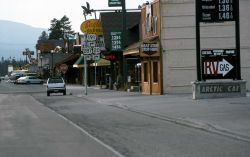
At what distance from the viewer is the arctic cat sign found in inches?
1272

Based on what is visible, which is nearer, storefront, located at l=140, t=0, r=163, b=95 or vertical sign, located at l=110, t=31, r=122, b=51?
storefront, located at l=140, t=0, r=163, b=95

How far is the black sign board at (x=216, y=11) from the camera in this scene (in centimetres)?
3164

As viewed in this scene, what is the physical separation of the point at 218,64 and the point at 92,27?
1144 inches

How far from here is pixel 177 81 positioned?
4138 centimetres

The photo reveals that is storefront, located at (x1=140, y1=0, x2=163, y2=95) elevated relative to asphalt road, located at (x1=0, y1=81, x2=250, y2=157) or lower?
elevated

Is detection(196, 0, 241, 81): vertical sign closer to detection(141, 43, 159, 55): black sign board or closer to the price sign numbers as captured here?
the price sign numbers

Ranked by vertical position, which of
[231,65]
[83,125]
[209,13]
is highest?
[209,13]

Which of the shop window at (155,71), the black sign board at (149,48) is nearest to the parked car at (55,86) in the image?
the shop window at (155,71)

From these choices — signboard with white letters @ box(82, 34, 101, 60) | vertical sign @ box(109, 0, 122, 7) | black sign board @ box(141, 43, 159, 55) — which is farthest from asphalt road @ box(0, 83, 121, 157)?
signboard with white letters @ box(82, 34, 101, 60)

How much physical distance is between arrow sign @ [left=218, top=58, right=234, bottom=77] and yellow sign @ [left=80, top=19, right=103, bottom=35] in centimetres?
2676

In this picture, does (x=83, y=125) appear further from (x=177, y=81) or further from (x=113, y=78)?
(x=113, y=78)

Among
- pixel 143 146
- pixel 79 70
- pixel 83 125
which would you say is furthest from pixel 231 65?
pixel 79 70

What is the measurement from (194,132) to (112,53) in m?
43.9

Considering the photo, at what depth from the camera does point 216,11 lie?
31688 mm
